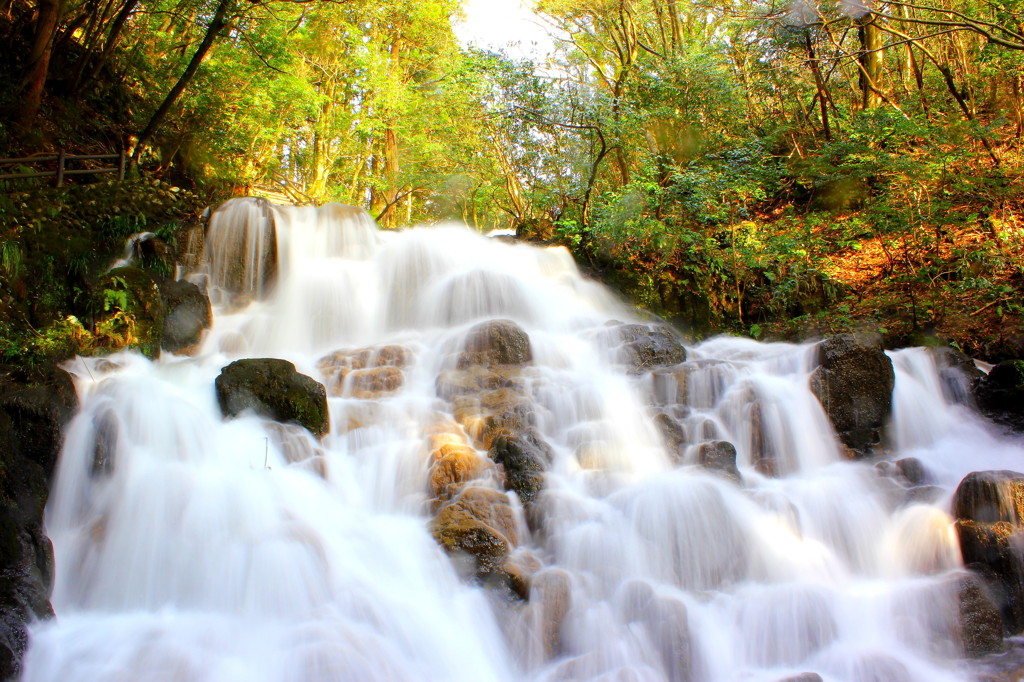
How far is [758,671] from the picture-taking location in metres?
5.00

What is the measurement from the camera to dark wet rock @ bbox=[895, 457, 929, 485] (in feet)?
24.0

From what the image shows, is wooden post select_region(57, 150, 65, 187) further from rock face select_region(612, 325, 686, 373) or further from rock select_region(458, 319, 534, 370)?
rock face select_region(612, 325, 686, 373)

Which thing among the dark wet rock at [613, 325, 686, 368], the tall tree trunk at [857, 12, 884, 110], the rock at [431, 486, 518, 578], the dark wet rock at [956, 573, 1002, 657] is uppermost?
the tall tree trunk at [857, 12, 884, 110]

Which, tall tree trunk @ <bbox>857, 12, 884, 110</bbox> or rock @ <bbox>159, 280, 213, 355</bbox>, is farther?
tall tree trunk @ <bbox>857, 12, 884, 110</bbox>

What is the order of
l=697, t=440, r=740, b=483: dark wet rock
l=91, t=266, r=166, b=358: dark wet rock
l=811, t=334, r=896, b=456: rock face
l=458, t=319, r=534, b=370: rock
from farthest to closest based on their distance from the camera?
l=458, t=319, r=534, b=370: rock < l=91, t=266, r=166, b=358: dark wet rock < l=811, t=334, r=896, b=456: rock face < l=697, t=440, r=740, b=483: dark wet rock

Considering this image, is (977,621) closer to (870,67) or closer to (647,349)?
(647,349)

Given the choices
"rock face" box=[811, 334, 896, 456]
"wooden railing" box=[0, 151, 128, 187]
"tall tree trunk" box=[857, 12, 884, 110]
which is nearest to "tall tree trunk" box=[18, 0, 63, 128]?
"wooden railing" box=[0, 151, 128, 187]

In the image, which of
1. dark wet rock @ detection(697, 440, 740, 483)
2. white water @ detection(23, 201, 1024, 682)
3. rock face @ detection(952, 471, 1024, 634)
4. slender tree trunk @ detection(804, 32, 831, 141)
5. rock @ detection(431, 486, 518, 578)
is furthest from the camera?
slender tree trunk @ detection(804, 32, 831, 141)

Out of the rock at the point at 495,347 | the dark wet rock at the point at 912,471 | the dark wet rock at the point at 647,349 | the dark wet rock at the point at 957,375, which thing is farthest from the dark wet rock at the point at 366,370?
the dark wet rock at the point at 957,375

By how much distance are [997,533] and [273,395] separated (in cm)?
710

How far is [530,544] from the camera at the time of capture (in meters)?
6.08

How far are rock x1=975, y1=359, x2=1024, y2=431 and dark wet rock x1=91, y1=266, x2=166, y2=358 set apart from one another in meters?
11.0

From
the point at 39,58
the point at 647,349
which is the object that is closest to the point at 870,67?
the point at 647,349

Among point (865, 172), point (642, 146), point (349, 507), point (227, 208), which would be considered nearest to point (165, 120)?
point (227, 208)
